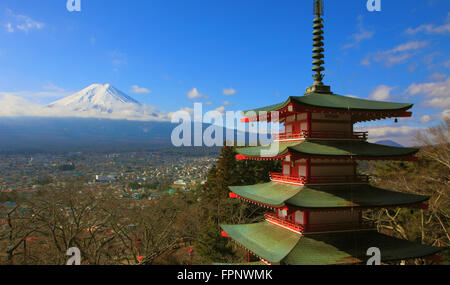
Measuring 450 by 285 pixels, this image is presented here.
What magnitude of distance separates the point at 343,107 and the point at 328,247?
18.9 feet

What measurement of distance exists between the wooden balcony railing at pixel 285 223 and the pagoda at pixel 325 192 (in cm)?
2

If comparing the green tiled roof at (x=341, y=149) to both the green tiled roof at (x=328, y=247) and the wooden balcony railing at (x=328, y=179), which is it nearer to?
the wooden balcony railing at (x=328, y=179)

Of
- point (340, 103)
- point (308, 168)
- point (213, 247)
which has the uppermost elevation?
point (340, 103)

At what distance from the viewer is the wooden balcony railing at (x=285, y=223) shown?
1159 cm

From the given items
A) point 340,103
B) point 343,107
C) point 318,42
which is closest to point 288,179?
point 343,107

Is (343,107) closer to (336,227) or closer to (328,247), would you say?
(336,227)

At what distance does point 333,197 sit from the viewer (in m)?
11.2

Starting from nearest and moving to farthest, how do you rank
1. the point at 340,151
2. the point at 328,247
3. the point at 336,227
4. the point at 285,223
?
the point at 328,247 < the point at 340,151 < the point at 336,227 < the point at 285,223

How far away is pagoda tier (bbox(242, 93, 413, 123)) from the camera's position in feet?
36.9

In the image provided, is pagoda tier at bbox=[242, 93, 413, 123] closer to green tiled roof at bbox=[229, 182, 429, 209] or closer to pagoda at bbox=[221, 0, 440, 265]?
pagoda at bbox=[221, 0, 440, 265]

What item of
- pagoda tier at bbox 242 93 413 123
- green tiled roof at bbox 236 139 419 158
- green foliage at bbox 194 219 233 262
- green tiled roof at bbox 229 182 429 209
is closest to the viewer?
green tiled roof at bbox 229 182 429 209

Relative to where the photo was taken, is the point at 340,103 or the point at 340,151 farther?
the point at 340,103

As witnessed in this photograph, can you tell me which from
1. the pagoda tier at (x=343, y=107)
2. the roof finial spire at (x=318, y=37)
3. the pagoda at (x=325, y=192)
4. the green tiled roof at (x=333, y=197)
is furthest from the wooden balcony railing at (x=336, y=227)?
the roof finial spire at (x=318, y=37)

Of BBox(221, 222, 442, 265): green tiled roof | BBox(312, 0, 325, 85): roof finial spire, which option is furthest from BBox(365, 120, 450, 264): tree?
BBox(312, 0, 325, 85): roof finial spire
